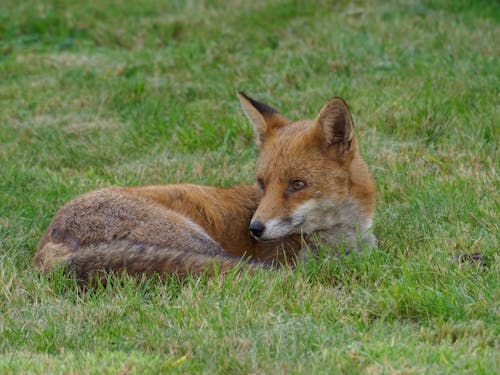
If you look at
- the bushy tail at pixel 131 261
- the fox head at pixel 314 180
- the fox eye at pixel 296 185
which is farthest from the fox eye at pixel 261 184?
the bushy tail at pixel 131 261

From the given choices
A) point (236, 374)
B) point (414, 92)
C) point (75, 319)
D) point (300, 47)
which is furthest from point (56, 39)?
point (236, 374)

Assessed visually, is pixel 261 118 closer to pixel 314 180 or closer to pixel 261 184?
pixel 261 184

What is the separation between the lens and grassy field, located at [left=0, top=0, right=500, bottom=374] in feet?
13.9

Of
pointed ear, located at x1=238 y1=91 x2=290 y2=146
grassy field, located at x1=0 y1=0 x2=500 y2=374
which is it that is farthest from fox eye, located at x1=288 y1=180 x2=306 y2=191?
pointed ear, located at x1=238 y1=91 x2=290 y2=146

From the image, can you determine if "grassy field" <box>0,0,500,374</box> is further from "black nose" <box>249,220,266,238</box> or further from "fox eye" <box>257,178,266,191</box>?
"fox eye" <box>257,178,266,191</box>

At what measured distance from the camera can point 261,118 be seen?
6.41 metres

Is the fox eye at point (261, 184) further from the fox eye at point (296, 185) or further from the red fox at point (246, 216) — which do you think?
the fox eye at point (296, 185)

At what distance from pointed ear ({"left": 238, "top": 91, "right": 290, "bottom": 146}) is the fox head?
20cm

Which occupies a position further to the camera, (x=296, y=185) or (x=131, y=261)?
(x=296, y=185)

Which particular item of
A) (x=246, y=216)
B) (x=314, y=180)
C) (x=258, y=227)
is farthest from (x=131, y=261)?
(x=314, y=180)

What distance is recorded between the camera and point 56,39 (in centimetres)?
1270

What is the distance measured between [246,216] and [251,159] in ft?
6.83

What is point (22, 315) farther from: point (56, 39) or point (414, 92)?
point (56, 39)

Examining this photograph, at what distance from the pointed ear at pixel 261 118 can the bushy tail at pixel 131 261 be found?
1.64m
